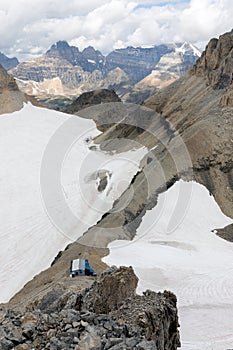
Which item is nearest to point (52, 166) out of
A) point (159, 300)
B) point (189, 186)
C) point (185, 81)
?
point (189, 186)

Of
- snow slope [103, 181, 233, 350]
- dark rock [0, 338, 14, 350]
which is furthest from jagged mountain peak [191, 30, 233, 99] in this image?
dark rock [0, 338, 14, 350]

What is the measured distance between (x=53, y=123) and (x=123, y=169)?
30509mm

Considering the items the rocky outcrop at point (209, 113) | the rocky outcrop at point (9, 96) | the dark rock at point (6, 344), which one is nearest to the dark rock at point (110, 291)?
the dark rock at point (6, 344)

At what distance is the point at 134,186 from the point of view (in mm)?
38438

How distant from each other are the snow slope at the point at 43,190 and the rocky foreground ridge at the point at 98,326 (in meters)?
17.9

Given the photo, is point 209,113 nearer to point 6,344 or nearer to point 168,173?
point 168,173

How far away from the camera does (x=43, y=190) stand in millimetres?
48625

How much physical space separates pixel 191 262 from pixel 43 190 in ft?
84.2

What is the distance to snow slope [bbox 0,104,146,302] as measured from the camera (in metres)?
34.9

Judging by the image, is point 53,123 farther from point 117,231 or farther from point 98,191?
point 117,231

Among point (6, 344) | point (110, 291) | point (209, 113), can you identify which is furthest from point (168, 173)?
point (6, 344)

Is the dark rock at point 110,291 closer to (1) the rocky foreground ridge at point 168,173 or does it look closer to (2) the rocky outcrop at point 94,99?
(1) the rocky foreground ridge at point 168,173

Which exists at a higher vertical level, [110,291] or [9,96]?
[9,96]

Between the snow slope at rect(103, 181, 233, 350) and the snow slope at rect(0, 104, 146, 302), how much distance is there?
833 centimetres
